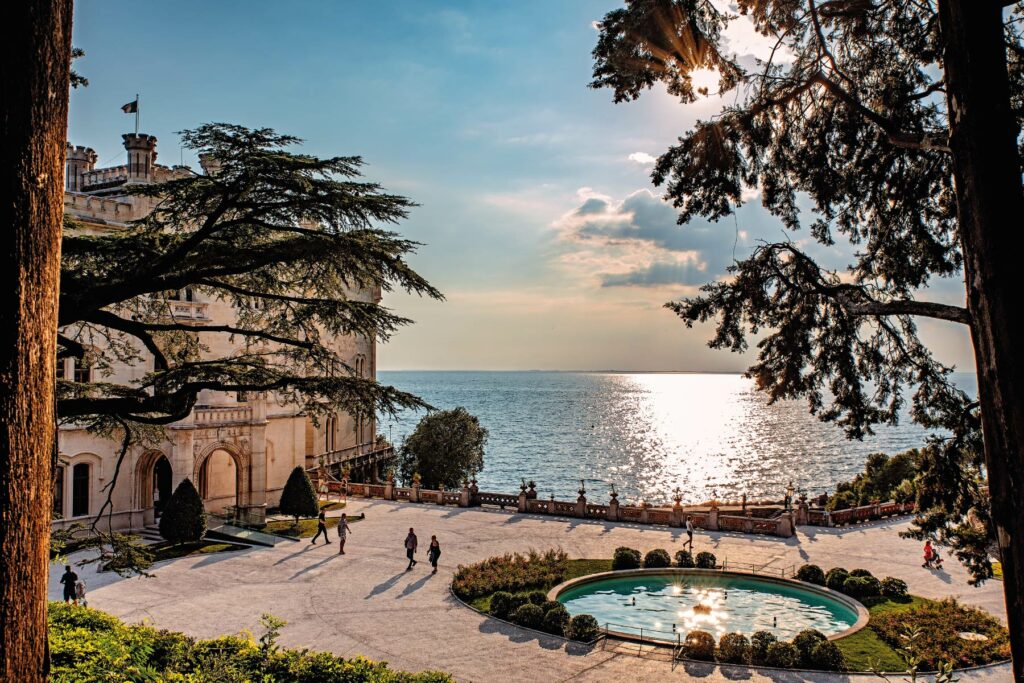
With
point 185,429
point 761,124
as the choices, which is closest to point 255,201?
point 761,124

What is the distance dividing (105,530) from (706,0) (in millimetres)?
31949

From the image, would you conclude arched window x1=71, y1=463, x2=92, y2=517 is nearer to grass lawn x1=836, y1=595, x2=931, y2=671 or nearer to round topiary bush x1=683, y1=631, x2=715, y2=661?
round topiary bush x1=683, y1=631, x2=715, y2=661

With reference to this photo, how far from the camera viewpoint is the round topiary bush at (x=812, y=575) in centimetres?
2298

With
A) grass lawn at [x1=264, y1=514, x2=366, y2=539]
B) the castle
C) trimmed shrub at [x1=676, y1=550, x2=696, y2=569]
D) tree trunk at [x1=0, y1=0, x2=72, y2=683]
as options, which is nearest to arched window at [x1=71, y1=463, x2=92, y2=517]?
the castle

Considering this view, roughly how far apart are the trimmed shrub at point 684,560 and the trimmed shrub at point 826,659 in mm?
8505

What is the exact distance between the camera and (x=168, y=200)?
12.2 meters

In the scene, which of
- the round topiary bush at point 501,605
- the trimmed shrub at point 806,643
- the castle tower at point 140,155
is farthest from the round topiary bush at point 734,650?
the castle tower at point 140,155

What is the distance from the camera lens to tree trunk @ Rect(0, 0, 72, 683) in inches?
175

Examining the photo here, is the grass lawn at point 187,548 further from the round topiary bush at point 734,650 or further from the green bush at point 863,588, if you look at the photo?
the green bush at point 863,588

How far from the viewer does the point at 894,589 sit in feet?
72.3

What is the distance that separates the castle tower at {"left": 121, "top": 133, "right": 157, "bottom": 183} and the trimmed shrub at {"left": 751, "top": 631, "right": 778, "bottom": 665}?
1334 inches

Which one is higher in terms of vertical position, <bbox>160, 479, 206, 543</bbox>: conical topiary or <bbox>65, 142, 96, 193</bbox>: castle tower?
<bbox>65, 142, 96, 193</bbox>: castle tower

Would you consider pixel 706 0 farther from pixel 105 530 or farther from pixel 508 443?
pixel 508 443

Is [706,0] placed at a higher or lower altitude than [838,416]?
higher
